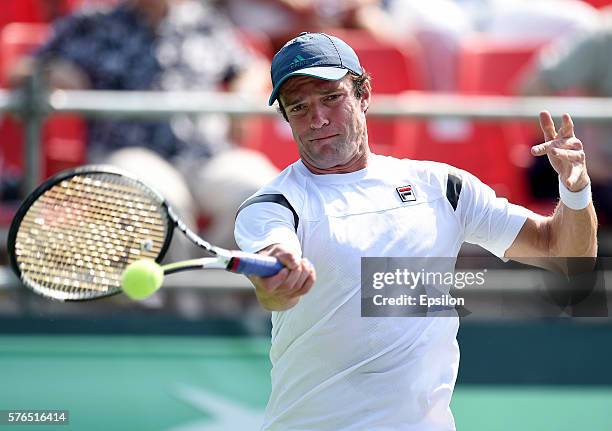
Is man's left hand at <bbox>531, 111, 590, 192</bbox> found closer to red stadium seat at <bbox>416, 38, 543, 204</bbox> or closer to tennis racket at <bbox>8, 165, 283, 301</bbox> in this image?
tennis racket at <bbox>8, 165, 283, 301</bbox>

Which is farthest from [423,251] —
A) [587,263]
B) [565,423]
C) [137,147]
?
[137,147]

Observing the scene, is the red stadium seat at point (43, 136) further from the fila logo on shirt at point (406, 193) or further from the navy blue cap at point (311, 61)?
the fila logo on shirt at point (406, 193)

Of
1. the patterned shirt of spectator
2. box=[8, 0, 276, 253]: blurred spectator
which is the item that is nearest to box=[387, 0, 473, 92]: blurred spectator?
box=[8, 0, 276, 253]: blurred spectator

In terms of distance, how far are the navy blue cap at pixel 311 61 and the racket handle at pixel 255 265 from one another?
→ 533 millimetres

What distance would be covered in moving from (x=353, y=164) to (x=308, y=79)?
0.88ft

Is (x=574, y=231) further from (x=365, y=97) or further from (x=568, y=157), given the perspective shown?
(x=365, y=97)

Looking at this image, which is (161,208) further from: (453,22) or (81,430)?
(453,22)

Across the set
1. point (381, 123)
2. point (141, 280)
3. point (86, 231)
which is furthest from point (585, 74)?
point (141, 280)

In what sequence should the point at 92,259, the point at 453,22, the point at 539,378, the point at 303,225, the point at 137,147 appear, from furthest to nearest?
the point at 453,22, the point at 137,147, the point at 539,378, the point at 92,259, the point at 303,225

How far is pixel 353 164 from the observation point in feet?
10.1

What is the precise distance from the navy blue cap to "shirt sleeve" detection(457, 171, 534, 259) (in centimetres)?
46

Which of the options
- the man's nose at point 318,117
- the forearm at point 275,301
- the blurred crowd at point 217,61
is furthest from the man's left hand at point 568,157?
the blurred crowd at point 217,61

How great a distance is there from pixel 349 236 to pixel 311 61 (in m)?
0.46

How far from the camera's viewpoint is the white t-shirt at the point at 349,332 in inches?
114
